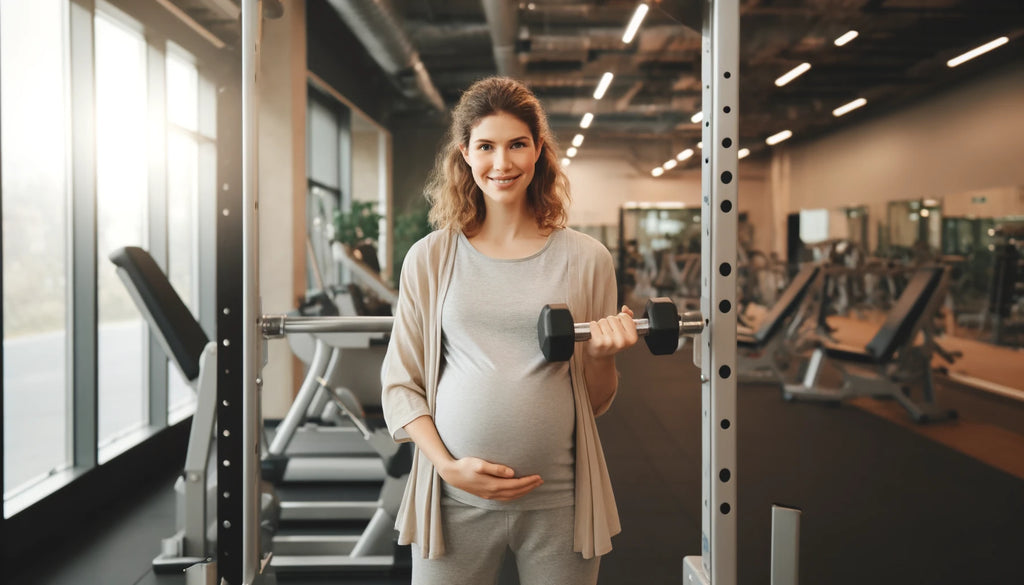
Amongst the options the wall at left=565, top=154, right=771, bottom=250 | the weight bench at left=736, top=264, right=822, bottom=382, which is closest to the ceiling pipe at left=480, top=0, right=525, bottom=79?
the wall at left=565, top=154, right=771, bottom=250

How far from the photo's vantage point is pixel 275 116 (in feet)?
14.6

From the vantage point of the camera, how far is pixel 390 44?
4.52 metres

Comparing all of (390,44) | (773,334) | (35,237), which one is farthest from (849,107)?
(35,237)

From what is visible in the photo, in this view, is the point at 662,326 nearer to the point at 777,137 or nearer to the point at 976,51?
the point at 777,137

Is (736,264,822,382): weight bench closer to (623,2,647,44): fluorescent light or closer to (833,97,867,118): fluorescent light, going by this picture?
(833,97,867,118): fluorescent light

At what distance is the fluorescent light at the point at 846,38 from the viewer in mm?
4082

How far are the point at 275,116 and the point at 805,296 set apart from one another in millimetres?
3728

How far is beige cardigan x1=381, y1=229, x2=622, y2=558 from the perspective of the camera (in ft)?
3.43

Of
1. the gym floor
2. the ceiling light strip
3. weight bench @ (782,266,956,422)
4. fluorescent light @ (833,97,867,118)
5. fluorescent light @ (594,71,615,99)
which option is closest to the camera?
the gym floor

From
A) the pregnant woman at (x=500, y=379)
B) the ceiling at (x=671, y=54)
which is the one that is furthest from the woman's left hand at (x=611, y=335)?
the ceiling at (x=671, y=54)

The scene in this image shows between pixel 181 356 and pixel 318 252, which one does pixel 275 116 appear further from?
pixel 181 356

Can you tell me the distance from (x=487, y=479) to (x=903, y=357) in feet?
14.3

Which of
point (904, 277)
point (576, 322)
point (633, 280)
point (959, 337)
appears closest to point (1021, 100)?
point (904, 277)

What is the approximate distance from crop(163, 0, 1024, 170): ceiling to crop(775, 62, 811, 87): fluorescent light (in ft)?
0.11
